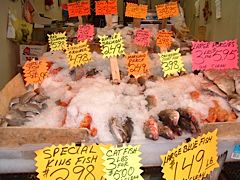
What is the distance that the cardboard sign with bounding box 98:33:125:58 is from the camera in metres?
1.78

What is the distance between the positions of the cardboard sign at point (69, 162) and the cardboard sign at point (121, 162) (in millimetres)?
34

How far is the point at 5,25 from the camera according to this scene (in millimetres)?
4176

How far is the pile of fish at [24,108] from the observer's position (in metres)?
1.53

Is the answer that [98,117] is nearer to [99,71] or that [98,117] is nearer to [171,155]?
[171,155]

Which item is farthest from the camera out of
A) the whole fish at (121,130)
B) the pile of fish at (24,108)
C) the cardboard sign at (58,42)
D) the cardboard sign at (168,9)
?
the cardboard sign at (168,9)

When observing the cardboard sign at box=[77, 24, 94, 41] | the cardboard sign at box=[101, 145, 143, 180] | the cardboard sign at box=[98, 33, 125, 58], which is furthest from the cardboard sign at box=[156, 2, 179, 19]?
the cardboard sign at box=[101, 145, 143, 180]

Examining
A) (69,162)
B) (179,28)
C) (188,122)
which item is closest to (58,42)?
(188,122)

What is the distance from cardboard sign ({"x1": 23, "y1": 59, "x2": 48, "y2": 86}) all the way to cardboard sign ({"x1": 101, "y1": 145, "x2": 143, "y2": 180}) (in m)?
1.05

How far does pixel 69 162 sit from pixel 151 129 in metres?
0.42

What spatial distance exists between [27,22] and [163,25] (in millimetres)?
2374

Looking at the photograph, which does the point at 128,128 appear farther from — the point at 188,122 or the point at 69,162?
the point at 69,162

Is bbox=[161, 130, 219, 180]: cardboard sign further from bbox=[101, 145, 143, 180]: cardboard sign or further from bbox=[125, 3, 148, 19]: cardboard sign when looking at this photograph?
bbox=[125, 3, 148, 19]: cardboard sign

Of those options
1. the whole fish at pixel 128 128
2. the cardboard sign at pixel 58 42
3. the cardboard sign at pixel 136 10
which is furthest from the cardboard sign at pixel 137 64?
the cardboard sign at pixel 136 10

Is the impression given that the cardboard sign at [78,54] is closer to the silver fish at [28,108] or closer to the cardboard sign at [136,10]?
the silver fish at [28,108]
